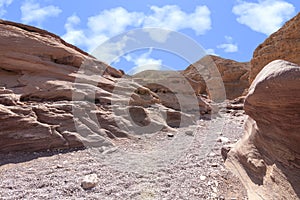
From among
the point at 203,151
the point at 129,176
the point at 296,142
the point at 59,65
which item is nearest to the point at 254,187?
the point at 296,142

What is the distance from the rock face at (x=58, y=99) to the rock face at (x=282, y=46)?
10121 mm

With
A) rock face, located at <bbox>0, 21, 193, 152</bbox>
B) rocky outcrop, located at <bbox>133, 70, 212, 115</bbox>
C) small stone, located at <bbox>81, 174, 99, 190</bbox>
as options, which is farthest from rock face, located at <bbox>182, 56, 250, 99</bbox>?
small stone, located at <bbox>81, 174, 99, 190</bbox>

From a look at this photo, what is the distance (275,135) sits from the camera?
437 centimetres

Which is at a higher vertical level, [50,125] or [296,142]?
[296,142]

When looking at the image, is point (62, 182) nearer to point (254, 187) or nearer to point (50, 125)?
point (50, 125)

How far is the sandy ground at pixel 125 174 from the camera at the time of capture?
470cm

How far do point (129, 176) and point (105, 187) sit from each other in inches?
30.0

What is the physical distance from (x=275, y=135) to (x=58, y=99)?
25.4 feet

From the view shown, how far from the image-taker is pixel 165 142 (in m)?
9.52

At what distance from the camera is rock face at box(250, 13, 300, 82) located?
16953 millimetres

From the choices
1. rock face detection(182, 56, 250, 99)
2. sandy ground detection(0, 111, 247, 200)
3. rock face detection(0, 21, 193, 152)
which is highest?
rock face detection(182, 56, 250, 99)

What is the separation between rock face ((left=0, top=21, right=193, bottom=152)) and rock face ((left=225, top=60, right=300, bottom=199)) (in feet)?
16.8

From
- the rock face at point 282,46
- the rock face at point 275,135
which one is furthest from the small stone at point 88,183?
the rock face at point 282,46

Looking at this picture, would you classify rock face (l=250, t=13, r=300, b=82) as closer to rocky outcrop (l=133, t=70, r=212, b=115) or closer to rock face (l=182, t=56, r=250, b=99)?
rocky outcrop (l=133, t=70, r=212, b=115)
